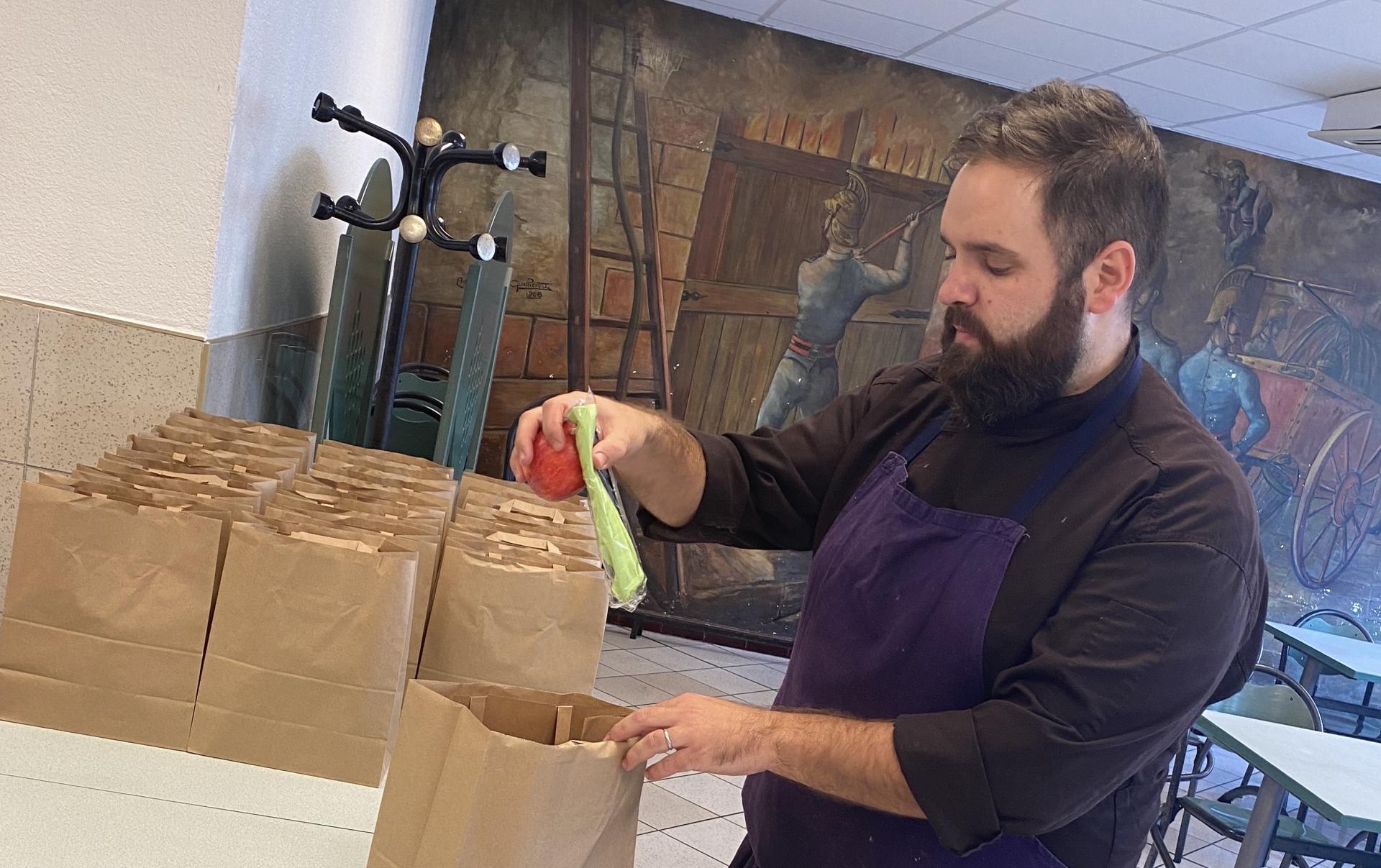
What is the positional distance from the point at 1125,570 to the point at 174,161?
1613mm

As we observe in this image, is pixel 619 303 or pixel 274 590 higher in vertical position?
pixel 619 303

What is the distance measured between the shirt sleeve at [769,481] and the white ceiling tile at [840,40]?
3.95 metres

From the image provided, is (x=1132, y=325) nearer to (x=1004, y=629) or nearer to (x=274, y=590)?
(x=1004, y=629)

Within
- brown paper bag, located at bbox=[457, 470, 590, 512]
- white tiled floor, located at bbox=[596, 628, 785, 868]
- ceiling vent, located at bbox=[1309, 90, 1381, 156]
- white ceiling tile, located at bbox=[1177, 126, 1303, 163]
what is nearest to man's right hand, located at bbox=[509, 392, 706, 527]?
brown paper bag, located at bbox=[457, 470, 590, 512]

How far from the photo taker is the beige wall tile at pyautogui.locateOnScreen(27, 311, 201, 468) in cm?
182

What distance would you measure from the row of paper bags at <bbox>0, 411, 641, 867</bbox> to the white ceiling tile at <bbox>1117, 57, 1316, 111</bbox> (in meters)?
4.06

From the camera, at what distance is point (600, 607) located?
1.48 metres

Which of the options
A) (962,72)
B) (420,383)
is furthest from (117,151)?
(962,72)

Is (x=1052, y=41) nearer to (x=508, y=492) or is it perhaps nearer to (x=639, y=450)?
(x=508, y=492)

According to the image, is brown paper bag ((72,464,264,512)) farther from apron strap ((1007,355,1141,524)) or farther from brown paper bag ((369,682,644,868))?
apron strap ((1007,355,1141,524))

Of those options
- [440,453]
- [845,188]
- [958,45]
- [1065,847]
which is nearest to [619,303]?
[845,188]

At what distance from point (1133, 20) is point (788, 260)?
6.35 feet

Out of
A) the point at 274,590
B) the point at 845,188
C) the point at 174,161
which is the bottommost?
the point at 274,590

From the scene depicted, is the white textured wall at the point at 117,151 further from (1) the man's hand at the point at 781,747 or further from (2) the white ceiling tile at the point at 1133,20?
(2) the white ceiling tile at the point at 1133,20
